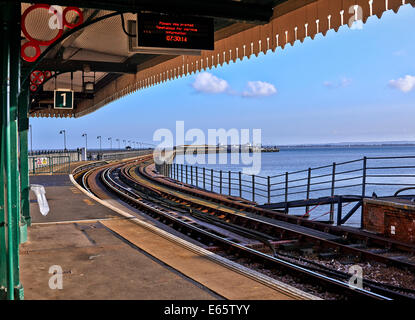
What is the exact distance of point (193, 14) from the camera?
6227 mm

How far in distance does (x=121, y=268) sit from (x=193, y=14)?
401 cm

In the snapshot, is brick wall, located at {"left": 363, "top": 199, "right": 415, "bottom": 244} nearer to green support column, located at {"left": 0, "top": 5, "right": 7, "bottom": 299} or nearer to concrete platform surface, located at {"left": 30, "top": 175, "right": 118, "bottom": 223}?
concrete platform surface, located at {"left": 30, "top": 175, "right": 118, "bottom": 223}

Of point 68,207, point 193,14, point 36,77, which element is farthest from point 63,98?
point 193,14

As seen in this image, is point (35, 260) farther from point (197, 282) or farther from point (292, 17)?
point (292, 17)

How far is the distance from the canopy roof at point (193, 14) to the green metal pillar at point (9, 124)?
0.86 m

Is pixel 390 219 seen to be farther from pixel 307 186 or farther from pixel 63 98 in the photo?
pixel 63 98

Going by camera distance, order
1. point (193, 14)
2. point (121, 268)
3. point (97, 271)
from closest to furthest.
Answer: point (97, 271) → point (121, 268) → point (193, 14)

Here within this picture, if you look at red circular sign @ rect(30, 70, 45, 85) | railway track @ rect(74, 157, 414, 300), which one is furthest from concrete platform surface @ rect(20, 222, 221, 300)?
red circular sign @ rect(30, 70, 45, 85)

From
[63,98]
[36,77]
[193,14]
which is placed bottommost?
[63,98]

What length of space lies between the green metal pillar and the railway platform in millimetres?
739

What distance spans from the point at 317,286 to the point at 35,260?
4592 millimetres

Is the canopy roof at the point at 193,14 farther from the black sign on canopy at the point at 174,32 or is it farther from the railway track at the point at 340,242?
the railway track at the point at 340,242

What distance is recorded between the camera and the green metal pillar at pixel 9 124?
415 cm

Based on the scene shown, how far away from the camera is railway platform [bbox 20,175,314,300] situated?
502 centimetres
